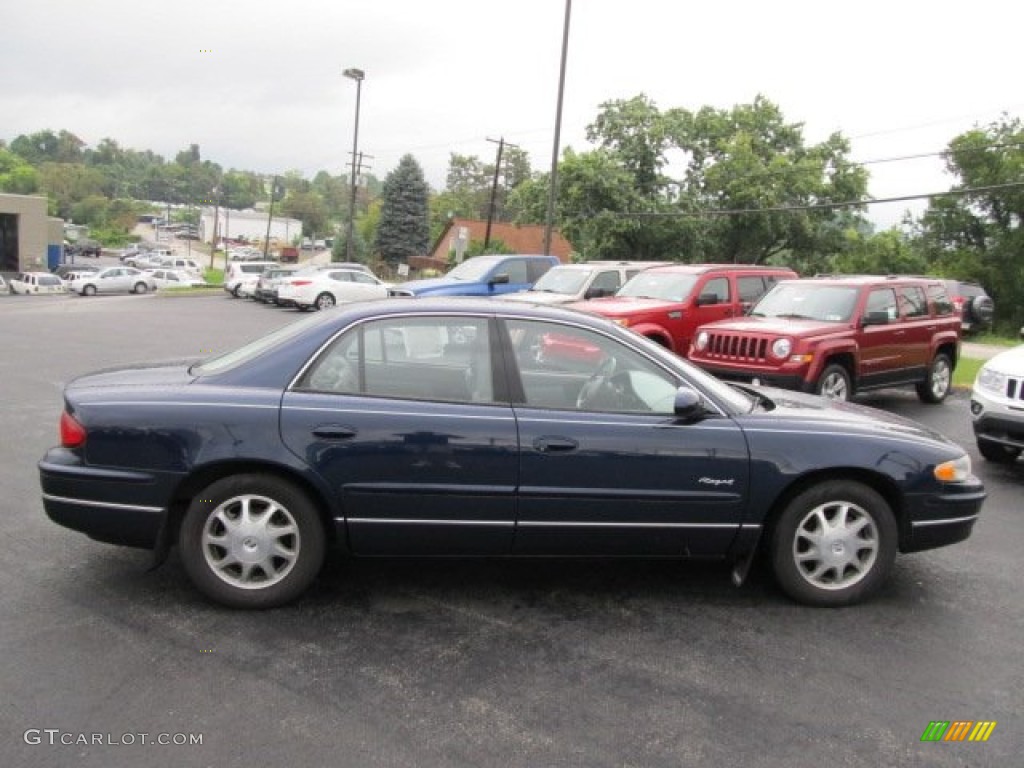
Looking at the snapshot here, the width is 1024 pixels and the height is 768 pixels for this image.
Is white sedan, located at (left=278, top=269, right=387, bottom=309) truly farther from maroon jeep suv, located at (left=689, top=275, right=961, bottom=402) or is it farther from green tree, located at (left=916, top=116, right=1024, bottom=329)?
green tree, located at (left=916, top=116, right=1024, bottom=329)

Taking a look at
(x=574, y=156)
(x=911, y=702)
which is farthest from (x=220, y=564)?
(x=574, y=156)

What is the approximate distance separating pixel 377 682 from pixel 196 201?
191941mm

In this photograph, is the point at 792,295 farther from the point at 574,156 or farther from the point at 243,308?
the point at 574,156

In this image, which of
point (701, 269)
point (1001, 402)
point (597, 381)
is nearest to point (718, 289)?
point (701, 269)

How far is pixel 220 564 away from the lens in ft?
13.2

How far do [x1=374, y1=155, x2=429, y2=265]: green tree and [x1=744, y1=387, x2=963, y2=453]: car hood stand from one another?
63.9m

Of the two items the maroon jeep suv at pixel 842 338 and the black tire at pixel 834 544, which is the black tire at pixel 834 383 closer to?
the maroon jeep suv at pixel 842 338

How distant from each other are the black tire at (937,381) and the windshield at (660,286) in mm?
3335

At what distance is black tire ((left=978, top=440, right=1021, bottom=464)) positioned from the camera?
309 inches

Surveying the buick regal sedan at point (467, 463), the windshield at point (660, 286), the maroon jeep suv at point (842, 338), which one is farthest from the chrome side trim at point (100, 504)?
the windshield at point (660, 286)

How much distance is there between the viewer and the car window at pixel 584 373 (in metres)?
4.20

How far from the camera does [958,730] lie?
3229mm

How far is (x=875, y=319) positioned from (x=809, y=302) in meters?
0.79

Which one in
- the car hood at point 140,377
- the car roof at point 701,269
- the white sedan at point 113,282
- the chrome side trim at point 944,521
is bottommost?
the white sedan at point 113,282
